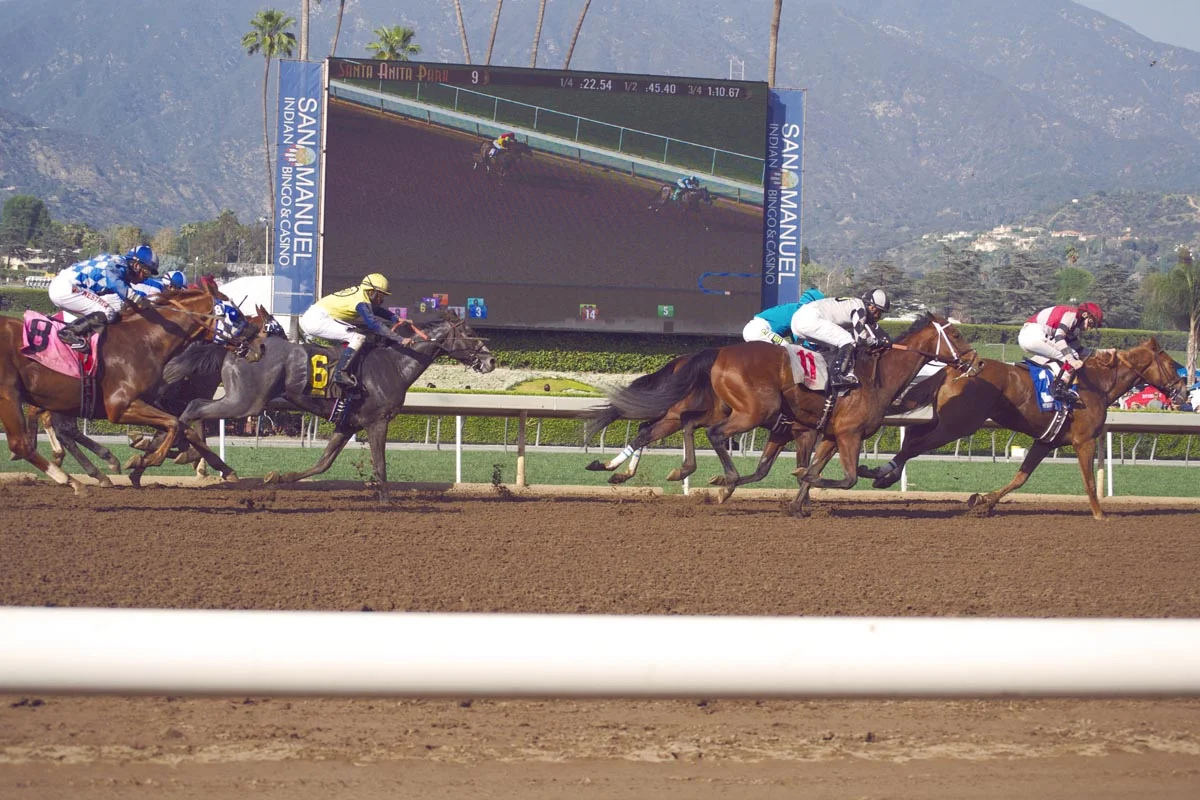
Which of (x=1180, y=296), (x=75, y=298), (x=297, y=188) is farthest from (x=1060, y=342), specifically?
(x=1180, y=296)

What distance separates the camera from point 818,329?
10016 millimetres

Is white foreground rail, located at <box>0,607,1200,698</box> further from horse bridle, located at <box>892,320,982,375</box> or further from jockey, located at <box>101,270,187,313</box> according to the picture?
horse bridle, located at <box>892,320,982,375</box>

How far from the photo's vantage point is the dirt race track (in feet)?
11.3

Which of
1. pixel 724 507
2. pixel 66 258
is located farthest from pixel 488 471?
pixel 66 258

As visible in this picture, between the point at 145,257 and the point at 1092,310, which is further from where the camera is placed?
the point at 1092,310

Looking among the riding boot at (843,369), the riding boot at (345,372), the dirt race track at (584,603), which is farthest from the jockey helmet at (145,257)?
the riding boot at (843,369)

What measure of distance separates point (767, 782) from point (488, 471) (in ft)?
37.0

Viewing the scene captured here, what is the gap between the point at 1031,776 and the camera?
354 centimetres

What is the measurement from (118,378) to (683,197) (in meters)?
12.5

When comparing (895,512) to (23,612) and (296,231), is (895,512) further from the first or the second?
(296,231)

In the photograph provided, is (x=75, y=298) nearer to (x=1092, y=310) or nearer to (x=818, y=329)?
(x=818, y=329)

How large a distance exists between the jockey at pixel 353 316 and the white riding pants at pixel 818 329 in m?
3.09

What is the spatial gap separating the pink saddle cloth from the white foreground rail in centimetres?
765

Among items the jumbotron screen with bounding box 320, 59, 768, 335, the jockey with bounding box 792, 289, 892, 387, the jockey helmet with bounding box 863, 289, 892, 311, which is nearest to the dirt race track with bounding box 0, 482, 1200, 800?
the jockey with bounding box 792, 289, 892, 387
